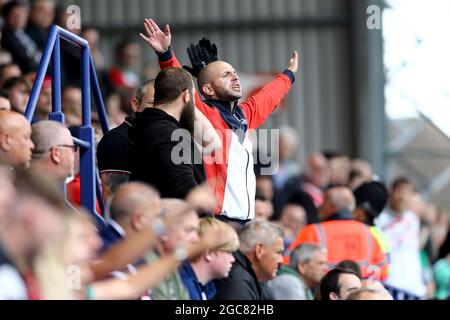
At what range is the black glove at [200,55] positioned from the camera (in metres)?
8.72

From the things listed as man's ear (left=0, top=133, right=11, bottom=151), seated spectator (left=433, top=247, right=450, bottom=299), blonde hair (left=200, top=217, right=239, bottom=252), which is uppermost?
man's ear (left=0, top=133, right=11, bottom=151)

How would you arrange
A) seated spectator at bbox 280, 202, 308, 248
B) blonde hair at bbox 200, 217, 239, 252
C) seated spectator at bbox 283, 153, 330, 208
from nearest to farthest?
blonde hair at bbox 200, 217, 239, 252
seated spectator at bbox 280, 202, 308, 248
seated spectator at bbox 283, 153, 330, 208

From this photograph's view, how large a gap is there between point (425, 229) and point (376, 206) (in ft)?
14.2

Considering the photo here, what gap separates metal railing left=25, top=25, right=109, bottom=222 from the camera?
7.85 metres

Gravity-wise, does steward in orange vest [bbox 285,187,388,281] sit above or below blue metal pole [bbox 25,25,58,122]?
below

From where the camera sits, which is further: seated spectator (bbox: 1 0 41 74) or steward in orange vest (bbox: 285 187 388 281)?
seated spectator (bbox: 1 0 41 74)

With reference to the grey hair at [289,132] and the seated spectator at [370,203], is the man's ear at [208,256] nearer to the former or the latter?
the seated spectator at [370,203]

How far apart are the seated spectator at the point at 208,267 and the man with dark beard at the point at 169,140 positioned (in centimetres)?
36

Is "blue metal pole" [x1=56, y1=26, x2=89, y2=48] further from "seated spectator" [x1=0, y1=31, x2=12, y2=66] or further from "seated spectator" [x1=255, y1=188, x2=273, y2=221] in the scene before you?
"seated spectator" [x1=0, y1=31, x2=12, y2=66]

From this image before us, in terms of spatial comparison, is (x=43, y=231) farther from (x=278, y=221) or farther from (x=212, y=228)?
(x=278, y=221)

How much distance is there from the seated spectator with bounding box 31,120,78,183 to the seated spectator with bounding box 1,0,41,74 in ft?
20.8

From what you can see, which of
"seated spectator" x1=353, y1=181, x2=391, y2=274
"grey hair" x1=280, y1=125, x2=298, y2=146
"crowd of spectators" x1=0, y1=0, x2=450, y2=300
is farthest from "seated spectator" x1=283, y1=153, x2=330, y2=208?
"seated spectator" x1=353, y1=181, x2=391, y2=274

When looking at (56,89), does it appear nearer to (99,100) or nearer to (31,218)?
(99,100)

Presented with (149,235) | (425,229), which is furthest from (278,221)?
(149,235)
